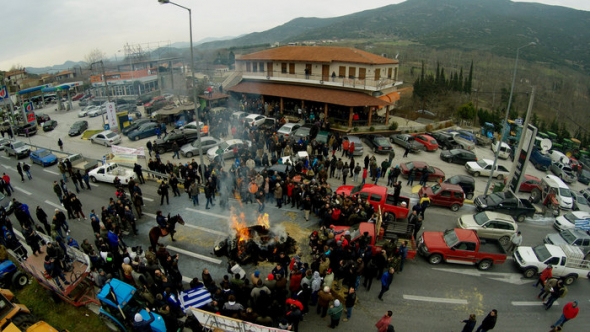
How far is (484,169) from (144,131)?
94.3 ft

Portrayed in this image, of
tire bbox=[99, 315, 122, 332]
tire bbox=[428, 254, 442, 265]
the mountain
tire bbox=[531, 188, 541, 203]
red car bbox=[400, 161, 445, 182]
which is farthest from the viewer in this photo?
the mountain

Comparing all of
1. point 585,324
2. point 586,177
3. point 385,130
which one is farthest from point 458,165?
point 585,324

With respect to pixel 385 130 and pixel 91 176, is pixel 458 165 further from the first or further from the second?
pixel 91 176

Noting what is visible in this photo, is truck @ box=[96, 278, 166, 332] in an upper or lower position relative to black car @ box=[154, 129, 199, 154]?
lower

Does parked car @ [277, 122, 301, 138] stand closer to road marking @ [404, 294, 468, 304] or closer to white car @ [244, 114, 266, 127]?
white car @ [244, 114, 266, 127]

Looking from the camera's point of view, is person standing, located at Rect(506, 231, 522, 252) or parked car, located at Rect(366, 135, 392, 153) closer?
person standing, located at Rect(506, 231, 522, 252)

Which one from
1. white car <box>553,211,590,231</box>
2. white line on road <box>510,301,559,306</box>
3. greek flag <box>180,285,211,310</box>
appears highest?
greek flag <box>180,285,211,310</box>

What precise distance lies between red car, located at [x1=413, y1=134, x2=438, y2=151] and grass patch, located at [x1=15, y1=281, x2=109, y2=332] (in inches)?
1031

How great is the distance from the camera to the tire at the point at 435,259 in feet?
42.4

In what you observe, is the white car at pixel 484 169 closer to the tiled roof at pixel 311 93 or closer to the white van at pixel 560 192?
the white van at pixel 560 192

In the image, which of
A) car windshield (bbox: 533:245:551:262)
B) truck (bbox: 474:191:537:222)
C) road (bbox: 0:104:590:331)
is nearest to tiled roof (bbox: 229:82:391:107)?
truck (bbox: 474:191:537:222)

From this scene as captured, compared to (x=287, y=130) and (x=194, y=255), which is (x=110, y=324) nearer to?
(x=194, y=255)

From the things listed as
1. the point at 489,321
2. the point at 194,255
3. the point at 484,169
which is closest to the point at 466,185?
the point at 484,169

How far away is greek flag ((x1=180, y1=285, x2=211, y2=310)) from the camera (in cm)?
944
